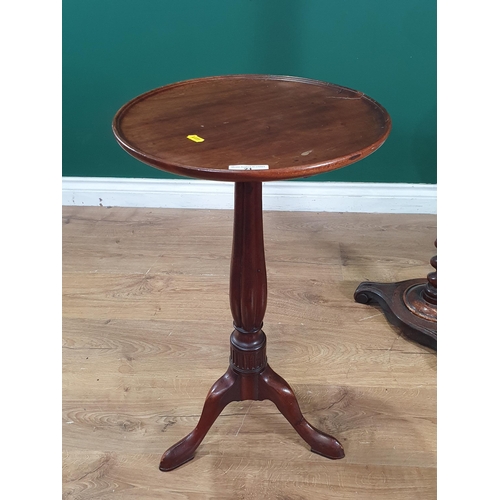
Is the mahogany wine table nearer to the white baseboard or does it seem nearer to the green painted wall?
the green painted wall

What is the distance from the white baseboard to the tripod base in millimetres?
1203

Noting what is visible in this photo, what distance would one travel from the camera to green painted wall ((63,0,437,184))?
7.79 feet

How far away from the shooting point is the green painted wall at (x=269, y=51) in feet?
7.79

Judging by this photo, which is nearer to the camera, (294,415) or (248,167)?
(248,167)

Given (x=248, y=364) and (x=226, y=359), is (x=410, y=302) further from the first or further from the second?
(x=248, y=364)

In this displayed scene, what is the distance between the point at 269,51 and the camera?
7.97 feet

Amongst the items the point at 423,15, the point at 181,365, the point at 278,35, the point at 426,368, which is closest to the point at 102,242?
the point at 181,365

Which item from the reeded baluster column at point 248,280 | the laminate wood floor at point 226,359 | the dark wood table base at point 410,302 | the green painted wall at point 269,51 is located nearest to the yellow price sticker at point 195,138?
the reeded baluster column at point 248,280

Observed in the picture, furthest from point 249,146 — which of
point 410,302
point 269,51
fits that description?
point 269,51

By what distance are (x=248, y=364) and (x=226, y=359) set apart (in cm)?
36

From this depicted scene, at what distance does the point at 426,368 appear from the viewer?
1836 mm

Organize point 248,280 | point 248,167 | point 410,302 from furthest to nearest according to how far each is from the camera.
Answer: point 410,302, point 248,280, point 248,167

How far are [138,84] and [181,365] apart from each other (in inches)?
47.2

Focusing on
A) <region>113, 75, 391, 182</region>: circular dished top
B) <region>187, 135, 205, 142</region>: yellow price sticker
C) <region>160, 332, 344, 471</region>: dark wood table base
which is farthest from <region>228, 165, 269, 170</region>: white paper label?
<region>160, 332, 344, 471</region>: dark wood table base
